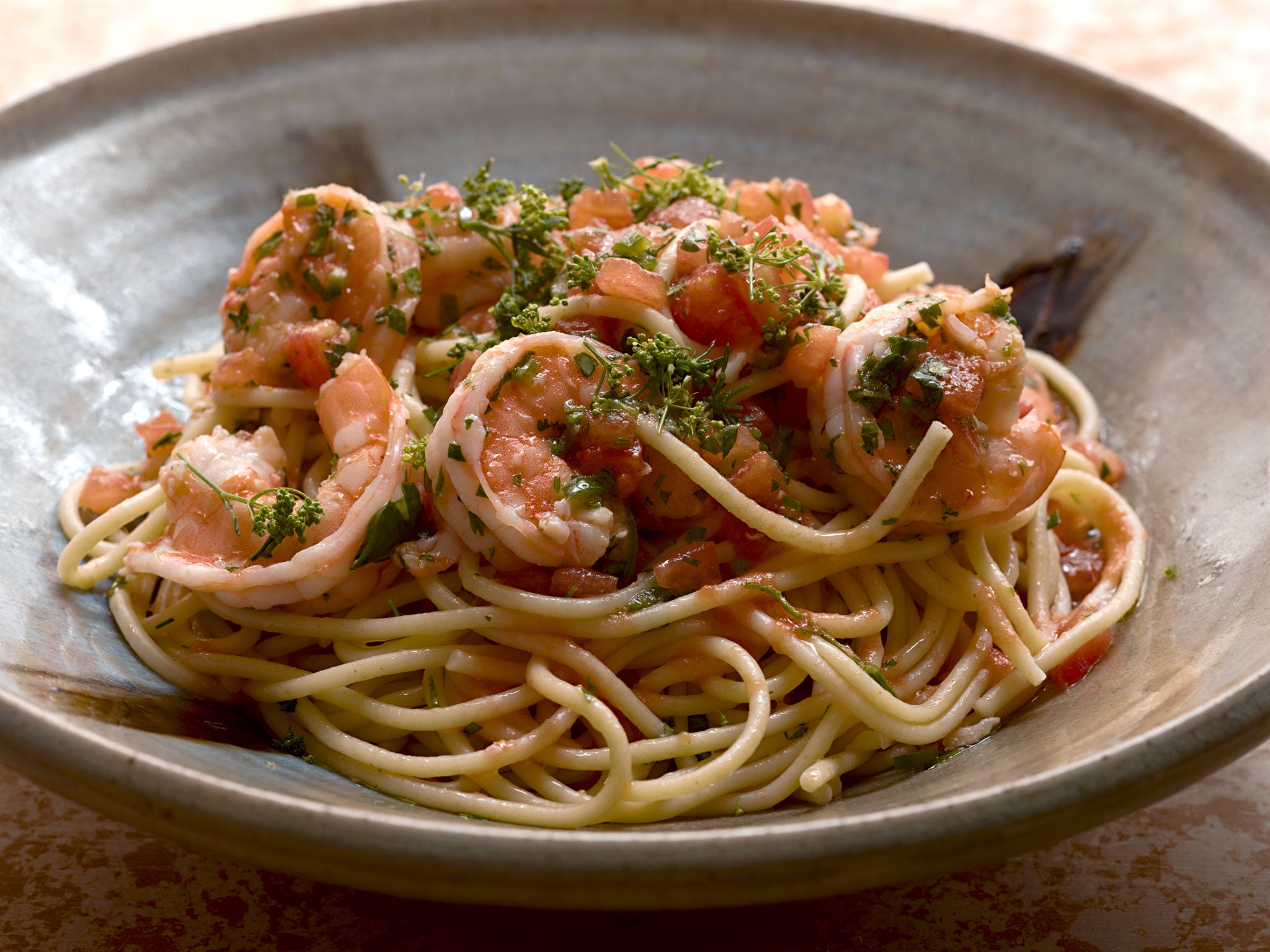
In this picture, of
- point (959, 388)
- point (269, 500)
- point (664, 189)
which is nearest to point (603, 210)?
point (664, 189)

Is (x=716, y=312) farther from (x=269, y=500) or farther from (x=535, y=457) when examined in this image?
(x=269, y=500)

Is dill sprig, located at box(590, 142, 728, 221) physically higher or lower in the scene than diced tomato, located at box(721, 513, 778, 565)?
higher

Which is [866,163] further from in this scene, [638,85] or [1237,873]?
[1237,873]

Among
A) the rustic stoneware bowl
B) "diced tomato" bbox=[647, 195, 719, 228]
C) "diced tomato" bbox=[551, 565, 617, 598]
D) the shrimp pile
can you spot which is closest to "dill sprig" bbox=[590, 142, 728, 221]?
"diced tomato" bbox=[647, 195, 719, 228]

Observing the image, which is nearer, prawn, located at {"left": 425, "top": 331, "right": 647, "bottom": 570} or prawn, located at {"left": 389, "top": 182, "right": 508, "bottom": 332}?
prawn, located at {"left": 425, "top": 331, "right": 647, "bottom": 570}

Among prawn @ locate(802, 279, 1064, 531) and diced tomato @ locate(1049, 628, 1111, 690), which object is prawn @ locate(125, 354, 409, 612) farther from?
diced tomato @ locate(1049, 628, 1111, 690)

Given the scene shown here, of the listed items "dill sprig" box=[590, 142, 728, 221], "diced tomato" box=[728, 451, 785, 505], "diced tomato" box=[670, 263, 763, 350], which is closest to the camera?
"diced tomato" box=[728, 451, 785, 505]

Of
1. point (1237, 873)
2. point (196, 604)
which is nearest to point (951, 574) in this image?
point (1237, 873)
